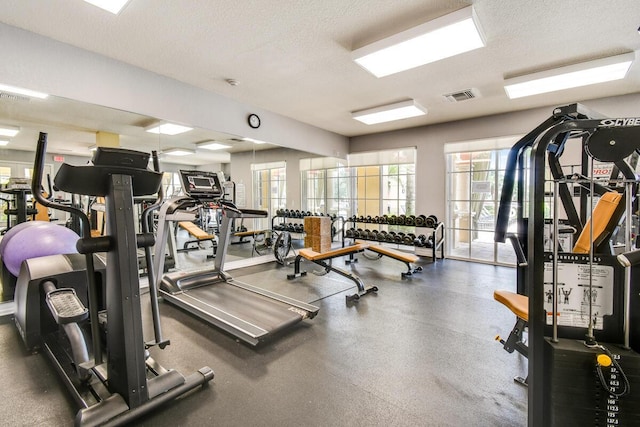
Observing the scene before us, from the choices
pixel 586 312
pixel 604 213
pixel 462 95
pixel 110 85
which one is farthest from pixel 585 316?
pixel 110 85

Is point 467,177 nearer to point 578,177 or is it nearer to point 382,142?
point 382,142

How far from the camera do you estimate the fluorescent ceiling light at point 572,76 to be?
10.6ft

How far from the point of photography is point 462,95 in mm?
4484

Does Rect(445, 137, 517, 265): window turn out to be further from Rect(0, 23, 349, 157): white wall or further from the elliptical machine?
the elliptical machine

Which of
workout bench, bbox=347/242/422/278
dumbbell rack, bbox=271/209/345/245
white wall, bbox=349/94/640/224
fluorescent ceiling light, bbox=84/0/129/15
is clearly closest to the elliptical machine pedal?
fluorescent ceiling light, bbox=84/0/129/15

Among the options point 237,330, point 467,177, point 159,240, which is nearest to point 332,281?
point 237,330

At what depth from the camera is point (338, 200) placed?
7625mm

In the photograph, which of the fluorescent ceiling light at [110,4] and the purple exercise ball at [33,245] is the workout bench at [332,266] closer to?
the purple exercise ball at [33,245]

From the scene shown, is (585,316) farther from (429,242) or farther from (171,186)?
(171,186)

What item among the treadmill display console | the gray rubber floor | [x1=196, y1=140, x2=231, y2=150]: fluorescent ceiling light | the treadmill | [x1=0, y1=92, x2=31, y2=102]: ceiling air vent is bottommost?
the gray rubber floor

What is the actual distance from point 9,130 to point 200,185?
1.98 meters

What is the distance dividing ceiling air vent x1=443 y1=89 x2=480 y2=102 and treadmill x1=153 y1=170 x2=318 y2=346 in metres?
3.39

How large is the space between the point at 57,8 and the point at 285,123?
3706 millimetres

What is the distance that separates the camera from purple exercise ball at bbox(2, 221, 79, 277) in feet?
9.12
